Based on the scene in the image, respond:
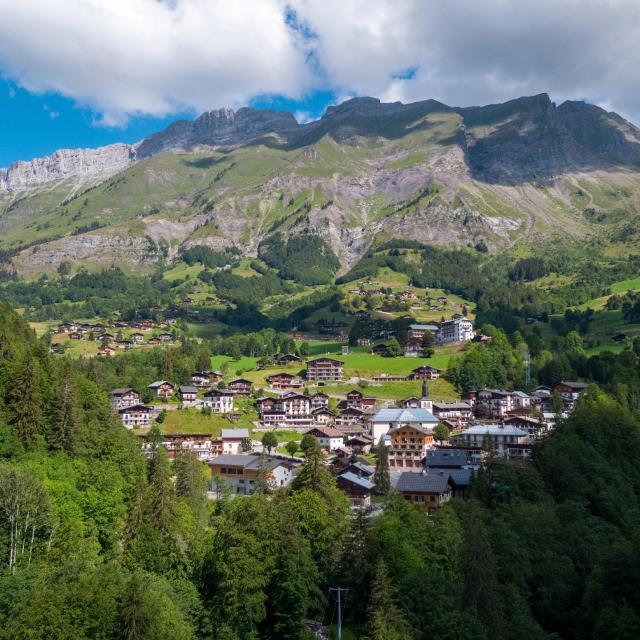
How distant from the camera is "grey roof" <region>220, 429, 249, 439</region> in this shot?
326 feet

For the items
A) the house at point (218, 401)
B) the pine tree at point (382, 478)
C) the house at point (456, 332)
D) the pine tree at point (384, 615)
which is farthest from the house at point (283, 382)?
the pine tree at point (384, 615)

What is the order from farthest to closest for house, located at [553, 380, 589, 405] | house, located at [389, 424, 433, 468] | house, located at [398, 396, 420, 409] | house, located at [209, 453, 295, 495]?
house, located at [398, 396, 420, 409]
house, located at [553, 380, 589, 405]
house, located at [389, 424, 433, 468]
house, located at [209, 453, 295, 495]

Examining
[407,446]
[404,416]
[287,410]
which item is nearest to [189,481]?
[407,446]

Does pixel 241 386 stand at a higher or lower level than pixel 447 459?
higher

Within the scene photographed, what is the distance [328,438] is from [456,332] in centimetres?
7641

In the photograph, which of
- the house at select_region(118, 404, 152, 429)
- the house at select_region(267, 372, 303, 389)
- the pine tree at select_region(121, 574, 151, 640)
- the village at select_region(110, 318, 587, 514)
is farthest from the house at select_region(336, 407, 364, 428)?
the pine tree at select_region(121, 574, 151, 640)

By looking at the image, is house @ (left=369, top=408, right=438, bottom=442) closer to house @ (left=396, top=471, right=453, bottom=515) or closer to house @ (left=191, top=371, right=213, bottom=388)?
house @ (left=396, top=471, right=453, bottom=515)

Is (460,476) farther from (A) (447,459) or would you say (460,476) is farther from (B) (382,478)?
(B) (382,478)

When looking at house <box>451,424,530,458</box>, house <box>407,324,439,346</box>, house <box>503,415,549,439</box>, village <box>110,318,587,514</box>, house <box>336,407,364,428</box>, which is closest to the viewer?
village <box>110,318,587,514</box>

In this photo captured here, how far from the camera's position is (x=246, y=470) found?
3310 inches

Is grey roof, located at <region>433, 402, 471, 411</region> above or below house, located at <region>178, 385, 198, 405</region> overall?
below

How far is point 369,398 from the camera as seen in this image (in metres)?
124

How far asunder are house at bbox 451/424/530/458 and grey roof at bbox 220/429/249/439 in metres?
30.6

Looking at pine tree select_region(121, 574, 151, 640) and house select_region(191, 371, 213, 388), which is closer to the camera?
pine tree select_region(121, 574, 151, 640)
